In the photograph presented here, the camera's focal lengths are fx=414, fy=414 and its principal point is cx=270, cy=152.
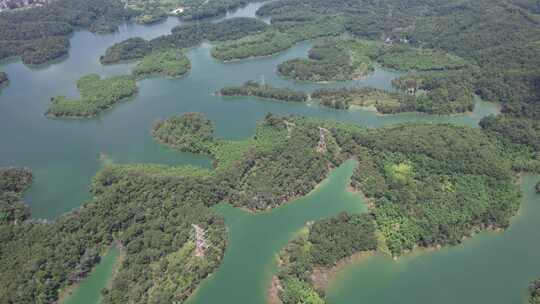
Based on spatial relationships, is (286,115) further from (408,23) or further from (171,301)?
(408,23)

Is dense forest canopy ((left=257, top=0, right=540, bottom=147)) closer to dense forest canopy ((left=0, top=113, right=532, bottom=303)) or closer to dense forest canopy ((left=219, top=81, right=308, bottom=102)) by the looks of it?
dense forest canopy ((left=219, top=81, right=308, bottom=102))

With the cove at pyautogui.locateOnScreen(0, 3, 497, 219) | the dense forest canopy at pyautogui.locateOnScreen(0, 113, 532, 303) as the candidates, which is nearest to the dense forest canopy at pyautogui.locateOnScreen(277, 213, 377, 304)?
the dense forest canopy at pyautogui.locateOnScreen(0, 113, 532, 303)

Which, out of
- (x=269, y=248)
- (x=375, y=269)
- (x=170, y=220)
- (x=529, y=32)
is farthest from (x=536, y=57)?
(x=170, y=220)

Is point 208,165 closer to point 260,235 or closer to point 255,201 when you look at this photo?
point 255,201

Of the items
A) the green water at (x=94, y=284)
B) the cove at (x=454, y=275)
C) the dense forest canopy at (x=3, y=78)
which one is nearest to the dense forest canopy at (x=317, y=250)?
the cove at (x=454, y=275)

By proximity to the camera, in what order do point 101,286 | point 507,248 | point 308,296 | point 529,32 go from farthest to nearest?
point 529,32 < point 507,248 < point 101,286 < point 308,296

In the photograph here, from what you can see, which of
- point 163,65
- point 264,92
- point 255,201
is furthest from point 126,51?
point 255,201

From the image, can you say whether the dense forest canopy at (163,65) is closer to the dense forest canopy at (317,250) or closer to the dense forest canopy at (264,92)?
the dense forest canopy at (264,92)
